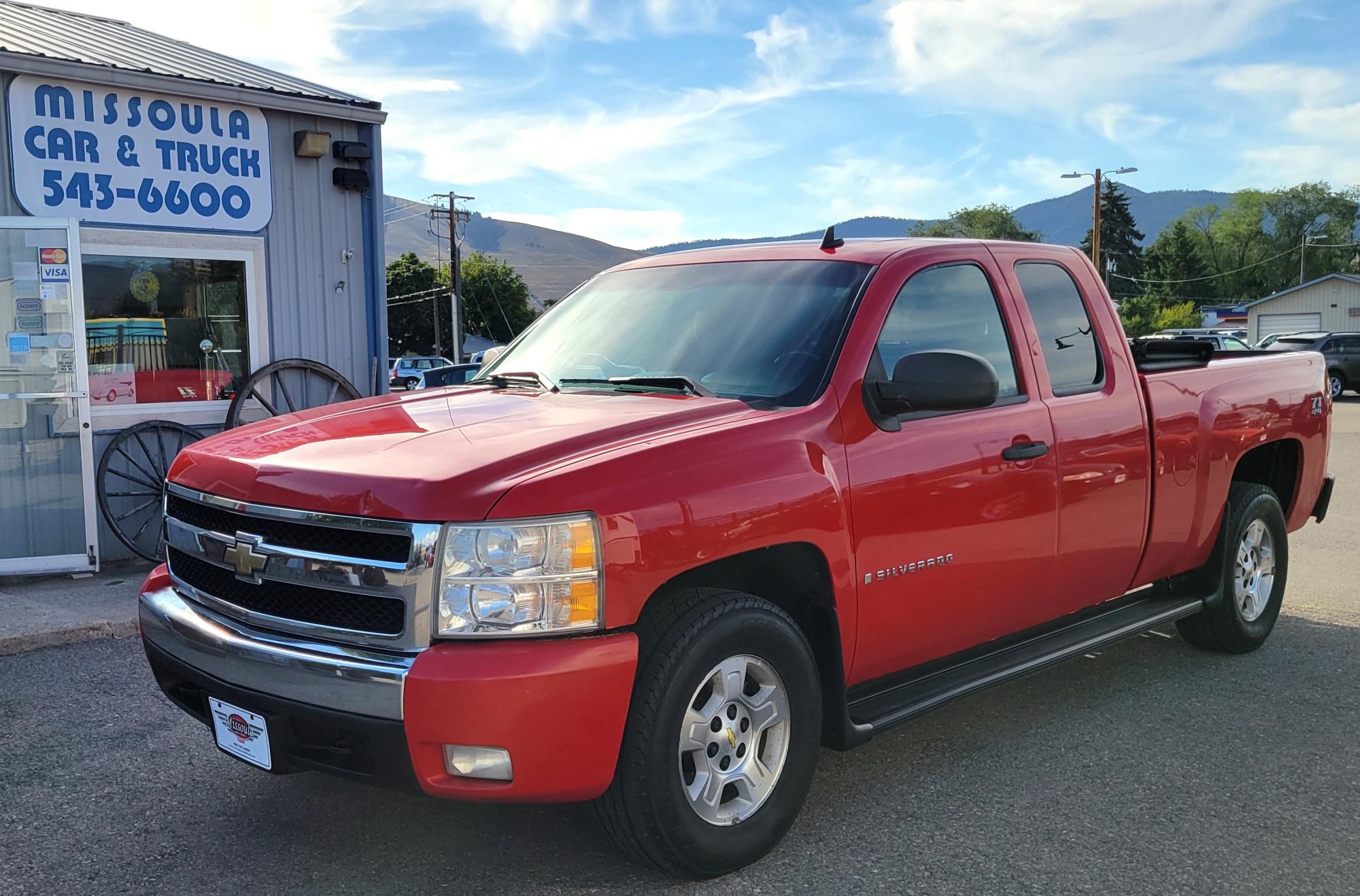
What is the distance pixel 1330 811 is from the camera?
12.6 feet

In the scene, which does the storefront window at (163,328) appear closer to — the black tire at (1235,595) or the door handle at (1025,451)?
the door handle at (1025,451)

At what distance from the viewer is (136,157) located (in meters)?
8.49

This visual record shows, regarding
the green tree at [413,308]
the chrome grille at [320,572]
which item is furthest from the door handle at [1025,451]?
the green tree at [413,308]

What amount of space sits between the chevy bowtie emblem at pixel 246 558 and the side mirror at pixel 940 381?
6.28 feet

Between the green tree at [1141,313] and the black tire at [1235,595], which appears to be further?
the green tree at [1141,313]

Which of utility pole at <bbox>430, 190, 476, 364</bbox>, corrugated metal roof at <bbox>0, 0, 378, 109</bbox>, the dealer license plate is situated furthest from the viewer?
utility pole at <bbox>430, 190, 476, 364</bbox>

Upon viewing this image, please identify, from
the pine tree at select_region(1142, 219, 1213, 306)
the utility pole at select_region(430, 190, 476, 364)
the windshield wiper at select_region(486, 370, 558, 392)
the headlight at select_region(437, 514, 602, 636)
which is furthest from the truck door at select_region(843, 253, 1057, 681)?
the pine tree at select_region(1142, 219, 1213, 306)

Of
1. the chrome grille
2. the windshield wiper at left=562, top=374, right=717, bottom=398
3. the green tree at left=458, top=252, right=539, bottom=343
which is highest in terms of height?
the green tree at left=458, top=252, right=539, bottom=343

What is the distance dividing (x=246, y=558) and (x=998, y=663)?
8.46ft

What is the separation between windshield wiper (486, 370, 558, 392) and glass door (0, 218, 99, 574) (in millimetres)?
4958

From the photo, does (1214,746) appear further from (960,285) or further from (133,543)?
(133,543)

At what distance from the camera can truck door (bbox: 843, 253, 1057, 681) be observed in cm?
369

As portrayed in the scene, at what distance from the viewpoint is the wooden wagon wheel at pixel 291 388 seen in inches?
356

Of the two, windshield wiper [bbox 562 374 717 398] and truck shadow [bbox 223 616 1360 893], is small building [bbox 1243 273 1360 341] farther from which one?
windshield wiper [bbox 562 374 717 398]
